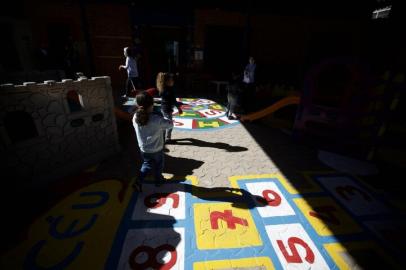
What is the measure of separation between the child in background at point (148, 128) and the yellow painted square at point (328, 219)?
2.41m

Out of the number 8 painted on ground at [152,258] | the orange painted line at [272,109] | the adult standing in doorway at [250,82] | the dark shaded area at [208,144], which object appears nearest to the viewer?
the number 8 painted on ground at [152,258]

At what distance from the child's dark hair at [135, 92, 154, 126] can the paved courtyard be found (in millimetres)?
1338

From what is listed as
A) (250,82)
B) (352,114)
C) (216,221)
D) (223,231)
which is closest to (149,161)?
(216,221)

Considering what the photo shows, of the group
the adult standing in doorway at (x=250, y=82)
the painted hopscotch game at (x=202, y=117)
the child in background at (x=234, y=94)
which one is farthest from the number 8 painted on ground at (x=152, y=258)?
the adult standing in doorway at (x=250, y=82)

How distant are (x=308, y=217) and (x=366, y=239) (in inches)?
28.3

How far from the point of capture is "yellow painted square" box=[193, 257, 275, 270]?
8.14ft

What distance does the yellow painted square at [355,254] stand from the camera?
2.57 metres

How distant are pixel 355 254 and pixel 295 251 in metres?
0.75

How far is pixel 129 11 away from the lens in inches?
431

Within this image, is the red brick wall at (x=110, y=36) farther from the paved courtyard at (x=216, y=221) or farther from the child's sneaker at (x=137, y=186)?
the child's sneaker at (x=137, y=186)

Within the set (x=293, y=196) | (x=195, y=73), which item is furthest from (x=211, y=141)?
(x=195, y=73)

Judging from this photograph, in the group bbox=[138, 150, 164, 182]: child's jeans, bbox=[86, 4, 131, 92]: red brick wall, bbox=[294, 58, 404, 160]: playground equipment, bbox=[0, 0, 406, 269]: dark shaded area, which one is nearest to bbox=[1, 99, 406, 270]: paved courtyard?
bbox=[138, 150, 164, 182]: child's jeans

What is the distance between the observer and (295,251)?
2.70m

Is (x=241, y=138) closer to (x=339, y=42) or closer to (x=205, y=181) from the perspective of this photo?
(x=205, y=181)
